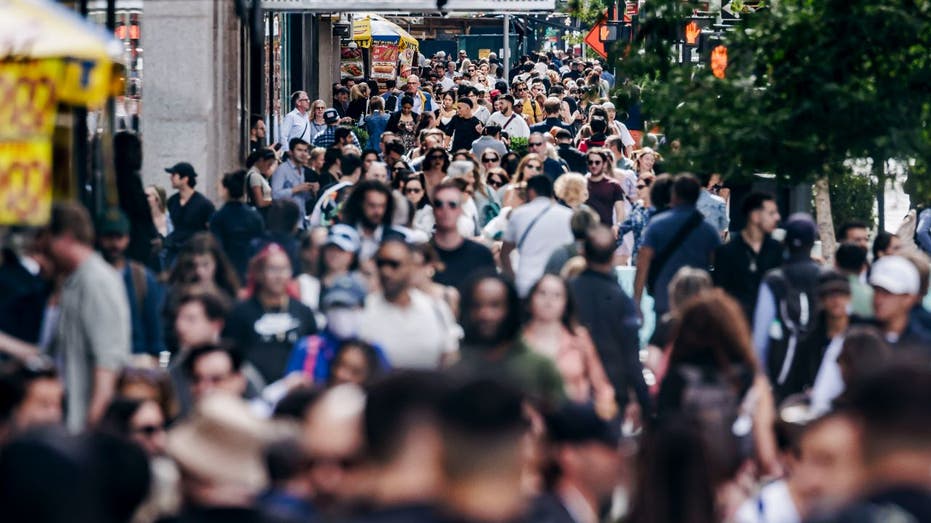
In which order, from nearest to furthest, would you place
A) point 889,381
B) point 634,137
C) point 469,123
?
point 889,381, point 469,123, point 634,137

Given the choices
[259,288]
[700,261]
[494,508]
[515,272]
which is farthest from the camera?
[515,272]

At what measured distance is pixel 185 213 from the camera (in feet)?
46.2

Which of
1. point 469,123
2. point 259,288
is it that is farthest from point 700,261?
point 469,123

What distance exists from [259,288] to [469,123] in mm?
13081

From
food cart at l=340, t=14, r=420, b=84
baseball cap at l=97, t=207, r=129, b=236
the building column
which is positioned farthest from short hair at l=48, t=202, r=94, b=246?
food cart at l=340, t=14, r=420, b=84

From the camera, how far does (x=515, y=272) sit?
1262 cm

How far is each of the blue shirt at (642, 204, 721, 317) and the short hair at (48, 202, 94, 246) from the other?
4214 mm

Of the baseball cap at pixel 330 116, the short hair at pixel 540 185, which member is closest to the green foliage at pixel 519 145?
the baseball cap at pixel 330 116

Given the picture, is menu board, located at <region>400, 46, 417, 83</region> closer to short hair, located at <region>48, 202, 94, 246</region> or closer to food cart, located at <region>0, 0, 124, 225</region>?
food cart, located at <region>0, 0, 124, 225</region>

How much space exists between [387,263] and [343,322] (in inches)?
25.3

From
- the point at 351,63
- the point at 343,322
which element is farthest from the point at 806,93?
the point at 351,63

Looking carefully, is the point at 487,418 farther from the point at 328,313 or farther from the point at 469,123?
the point at 469,123

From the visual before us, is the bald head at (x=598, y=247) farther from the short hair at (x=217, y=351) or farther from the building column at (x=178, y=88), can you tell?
the building column at (x=178, y=88)

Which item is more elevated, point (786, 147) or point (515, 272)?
point (786, 147)
